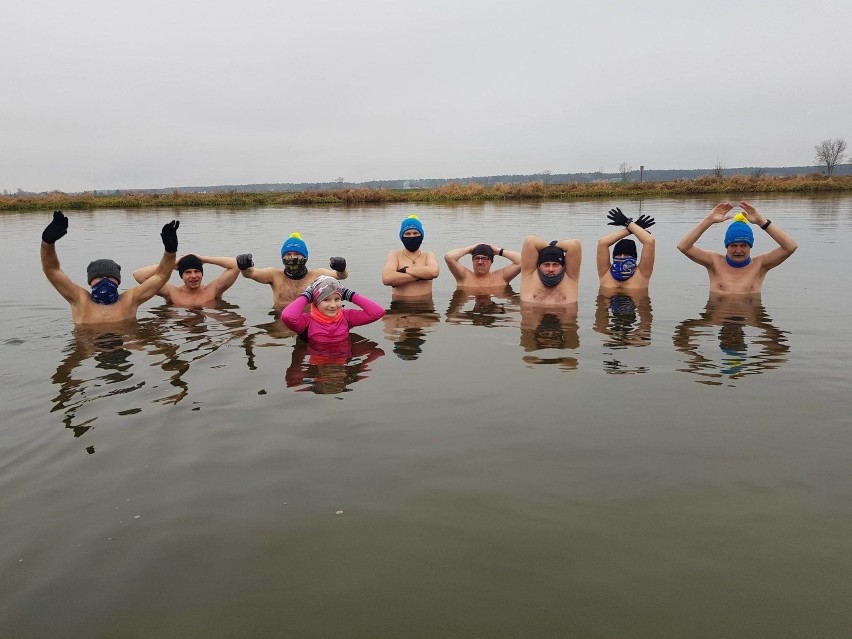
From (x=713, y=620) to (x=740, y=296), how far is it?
8417 millimetres

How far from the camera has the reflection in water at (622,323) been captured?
6.14 metres

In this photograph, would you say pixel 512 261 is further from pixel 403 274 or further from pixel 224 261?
pixel 224 261

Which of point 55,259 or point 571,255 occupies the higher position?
point 55,259

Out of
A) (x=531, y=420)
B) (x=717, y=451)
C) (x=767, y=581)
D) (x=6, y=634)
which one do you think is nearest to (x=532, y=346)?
(x=531, y=420)

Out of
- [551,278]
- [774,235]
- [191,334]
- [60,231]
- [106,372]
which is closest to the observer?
[106,372]

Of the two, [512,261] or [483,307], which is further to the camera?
[512,261]

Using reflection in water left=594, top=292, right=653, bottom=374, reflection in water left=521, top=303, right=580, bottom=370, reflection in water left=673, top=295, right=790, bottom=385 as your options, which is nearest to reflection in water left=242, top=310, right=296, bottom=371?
reflection in water left=521, top=303, right=580, bottom=370

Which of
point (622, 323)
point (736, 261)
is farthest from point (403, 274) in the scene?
point (736, 261)

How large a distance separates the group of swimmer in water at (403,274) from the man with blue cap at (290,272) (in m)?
0.02

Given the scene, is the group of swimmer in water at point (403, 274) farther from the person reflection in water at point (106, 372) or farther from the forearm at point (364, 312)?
the person reflection in water at point (106, 372)

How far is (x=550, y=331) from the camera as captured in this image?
7695 mm

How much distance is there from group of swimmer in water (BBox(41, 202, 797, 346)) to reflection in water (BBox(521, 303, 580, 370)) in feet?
1.12

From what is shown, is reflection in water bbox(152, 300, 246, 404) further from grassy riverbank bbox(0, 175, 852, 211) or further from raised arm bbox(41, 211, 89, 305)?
grassy riverbank bbox(0, 175, 852, 211)

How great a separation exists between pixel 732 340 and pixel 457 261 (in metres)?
5.30
